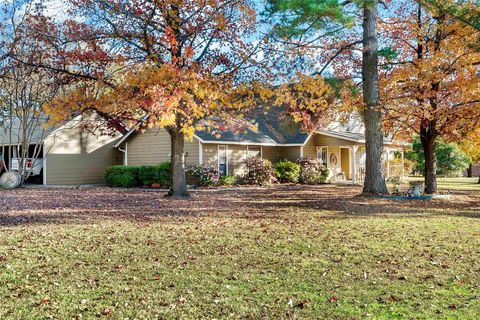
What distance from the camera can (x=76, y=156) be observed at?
25.7 metres

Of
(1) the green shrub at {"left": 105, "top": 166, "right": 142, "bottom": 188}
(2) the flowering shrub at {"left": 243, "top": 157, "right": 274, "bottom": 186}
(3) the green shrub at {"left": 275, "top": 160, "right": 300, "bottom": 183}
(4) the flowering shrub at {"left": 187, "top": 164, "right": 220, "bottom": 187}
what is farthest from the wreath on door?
(1) the green shrub at {"left": 105, "top": 166, "right": 142, "bottom": 188}

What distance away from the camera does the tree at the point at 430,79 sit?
14.7 metres

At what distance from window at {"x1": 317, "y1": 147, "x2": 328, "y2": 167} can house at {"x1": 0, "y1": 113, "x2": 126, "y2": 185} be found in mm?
11895

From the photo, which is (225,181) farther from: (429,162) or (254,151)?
(429,162)

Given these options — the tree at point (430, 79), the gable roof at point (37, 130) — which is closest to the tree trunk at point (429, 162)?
the tree at point (430, 79)

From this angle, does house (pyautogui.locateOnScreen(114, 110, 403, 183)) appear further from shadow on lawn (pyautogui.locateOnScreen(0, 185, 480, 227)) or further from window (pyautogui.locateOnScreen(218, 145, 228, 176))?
shadow on lawn (pyautogui.locateOnScreen(0, 185, 480, 227))

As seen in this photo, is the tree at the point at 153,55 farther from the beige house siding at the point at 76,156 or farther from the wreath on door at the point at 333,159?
the wreath on door at the point at 333,159

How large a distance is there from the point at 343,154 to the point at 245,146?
865 centimetres

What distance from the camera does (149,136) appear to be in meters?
24.4

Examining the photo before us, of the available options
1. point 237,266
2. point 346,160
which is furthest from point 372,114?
point 346,160

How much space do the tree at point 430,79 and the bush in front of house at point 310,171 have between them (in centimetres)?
707

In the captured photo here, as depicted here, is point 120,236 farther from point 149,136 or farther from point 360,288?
point 149,136

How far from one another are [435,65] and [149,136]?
1503cm

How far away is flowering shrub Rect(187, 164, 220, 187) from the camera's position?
21.1 meters
